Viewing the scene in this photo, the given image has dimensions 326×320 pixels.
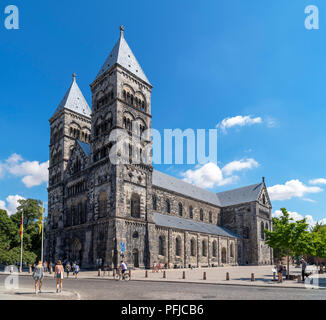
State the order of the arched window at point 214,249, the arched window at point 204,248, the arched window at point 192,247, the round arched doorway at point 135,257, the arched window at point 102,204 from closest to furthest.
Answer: the round arched doorway at point 135,257 < the arched window at point 102,204 < the arched window at point 192,247 < the arched window at point 204,248 < the arched window at point 214,249

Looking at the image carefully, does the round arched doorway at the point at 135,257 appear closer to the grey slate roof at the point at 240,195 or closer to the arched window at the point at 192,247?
the arched window at the point at 192,247

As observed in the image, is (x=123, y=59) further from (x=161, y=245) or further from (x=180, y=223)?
(x=161, y=245)

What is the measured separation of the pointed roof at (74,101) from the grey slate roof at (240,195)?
115 ft

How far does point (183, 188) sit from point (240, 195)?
1619cm

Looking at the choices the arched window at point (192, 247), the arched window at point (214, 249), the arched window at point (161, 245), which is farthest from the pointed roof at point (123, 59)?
the arched window at point (214, 249)

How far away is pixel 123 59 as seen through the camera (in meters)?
44.5

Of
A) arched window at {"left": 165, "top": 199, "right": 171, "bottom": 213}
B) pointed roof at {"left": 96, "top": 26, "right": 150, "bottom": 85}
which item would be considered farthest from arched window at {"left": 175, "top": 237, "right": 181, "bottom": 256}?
pointed roof at {"left": 96, "top": 26, "right": 150, "bottom": 85}

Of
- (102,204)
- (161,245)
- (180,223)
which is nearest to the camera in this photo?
(102,204)

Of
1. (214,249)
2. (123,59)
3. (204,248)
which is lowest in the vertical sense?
(214,249)

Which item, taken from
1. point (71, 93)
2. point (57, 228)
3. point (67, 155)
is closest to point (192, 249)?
point (57, 228)

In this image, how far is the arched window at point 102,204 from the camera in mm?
38438

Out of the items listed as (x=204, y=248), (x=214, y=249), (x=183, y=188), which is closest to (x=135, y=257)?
(x=204, y=248)
